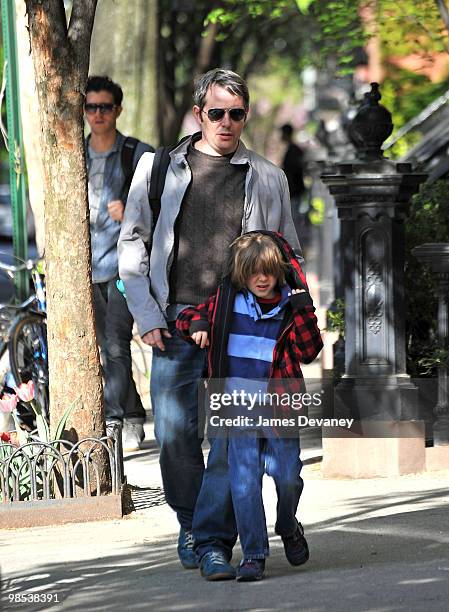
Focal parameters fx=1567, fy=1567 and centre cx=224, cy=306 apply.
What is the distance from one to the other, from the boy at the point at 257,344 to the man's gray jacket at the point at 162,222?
24 centimetres

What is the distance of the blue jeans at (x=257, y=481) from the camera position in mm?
5949

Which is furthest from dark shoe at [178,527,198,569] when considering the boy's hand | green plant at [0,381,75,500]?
green plant at [0,381,75,500]

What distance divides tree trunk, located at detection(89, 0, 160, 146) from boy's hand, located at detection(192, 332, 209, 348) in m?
9.33

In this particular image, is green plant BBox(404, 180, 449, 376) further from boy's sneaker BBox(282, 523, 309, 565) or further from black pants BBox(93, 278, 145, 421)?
boy's sneaker BBox(282, 523, 309, 565)

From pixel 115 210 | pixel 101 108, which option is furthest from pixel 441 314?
pixel 101 108

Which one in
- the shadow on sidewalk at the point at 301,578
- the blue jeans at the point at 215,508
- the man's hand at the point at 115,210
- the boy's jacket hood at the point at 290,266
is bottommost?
the shadow on sidewalk at the point at 301,578

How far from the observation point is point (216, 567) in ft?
19.7

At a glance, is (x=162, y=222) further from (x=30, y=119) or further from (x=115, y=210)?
(x=30, y=119)

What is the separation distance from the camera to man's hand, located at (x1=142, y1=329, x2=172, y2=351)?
20.3ft

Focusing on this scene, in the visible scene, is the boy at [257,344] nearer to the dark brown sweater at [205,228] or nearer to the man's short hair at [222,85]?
the dark brown sweater at [205,228]

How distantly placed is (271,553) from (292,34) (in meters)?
26.7

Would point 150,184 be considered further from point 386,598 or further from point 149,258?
point 386,598

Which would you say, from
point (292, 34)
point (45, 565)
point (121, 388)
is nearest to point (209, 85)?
point (45, 565)

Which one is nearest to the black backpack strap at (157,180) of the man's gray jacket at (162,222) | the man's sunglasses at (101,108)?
the man's gray jacket at (162,222)
